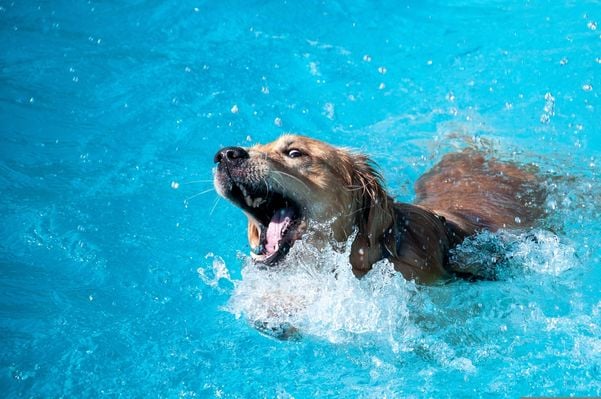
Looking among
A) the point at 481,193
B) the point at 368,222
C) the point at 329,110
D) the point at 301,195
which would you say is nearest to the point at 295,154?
the point at 301,195

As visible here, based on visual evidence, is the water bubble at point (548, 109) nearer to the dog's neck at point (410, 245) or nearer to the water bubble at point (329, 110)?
the water bubble at point (329, 110)

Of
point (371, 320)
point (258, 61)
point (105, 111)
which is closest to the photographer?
point (371, 320)

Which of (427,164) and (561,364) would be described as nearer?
(561,364)

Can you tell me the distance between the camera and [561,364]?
4926 millimetres

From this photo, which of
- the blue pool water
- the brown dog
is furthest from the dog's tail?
the brown dog

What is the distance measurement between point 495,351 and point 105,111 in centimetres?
523

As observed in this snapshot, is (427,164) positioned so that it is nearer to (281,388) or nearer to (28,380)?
(281,388)

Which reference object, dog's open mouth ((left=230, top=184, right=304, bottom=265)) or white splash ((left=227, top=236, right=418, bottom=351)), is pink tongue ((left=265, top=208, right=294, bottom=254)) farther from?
white splash ((left=227, top=236, right=418, bottom=351))

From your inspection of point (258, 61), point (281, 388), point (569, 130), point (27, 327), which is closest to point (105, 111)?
point (258, 61)

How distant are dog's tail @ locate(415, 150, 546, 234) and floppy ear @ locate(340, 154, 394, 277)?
2.90ft

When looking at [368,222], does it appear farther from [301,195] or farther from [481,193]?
[481,193]

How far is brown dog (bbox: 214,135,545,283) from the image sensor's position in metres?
4.80

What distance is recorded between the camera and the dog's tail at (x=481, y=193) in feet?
19.4

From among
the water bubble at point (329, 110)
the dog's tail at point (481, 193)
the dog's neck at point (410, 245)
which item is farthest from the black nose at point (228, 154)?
the water bubble at point (329, 110)
